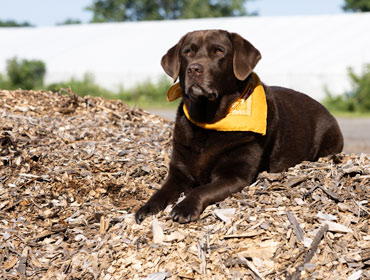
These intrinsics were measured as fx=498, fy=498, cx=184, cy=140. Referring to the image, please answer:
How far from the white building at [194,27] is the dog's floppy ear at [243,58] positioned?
18.2 meters

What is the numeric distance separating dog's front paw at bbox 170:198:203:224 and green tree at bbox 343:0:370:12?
149ft

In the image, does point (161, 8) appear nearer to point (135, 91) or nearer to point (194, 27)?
point (194, 27)

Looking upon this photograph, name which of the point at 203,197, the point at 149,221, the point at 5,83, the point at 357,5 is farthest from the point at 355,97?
the point at 357,5

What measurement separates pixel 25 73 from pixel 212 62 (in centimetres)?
2192

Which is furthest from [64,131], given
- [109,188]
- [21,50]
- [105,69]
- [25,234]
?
[21,50]

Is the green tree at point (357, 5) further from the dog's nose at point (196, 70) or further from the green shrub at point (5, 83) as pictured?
the dog's nose at point (196, 70)

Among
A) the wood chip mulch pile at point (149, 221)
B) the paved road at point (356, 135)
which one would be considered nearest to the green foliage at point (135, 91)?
the paved road at point (356, 135)

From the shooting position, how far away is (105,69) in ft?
85.1

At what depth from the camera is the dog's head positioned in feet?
13.4

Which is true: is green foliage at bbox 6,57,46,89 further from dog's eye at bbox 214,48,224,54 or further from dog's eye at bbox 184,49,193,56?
dog's eye at bbox 214,48,224,54

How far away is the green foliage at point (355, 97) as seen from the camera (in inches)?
792

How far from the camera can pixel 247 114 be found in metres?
4.26

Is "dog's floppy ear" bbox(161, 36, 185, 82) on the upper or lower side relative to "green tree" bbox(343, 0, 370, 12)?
upper

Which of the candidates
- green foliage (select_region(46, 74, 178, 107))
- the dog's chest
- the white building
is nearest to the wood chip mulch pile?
the dog's chest
